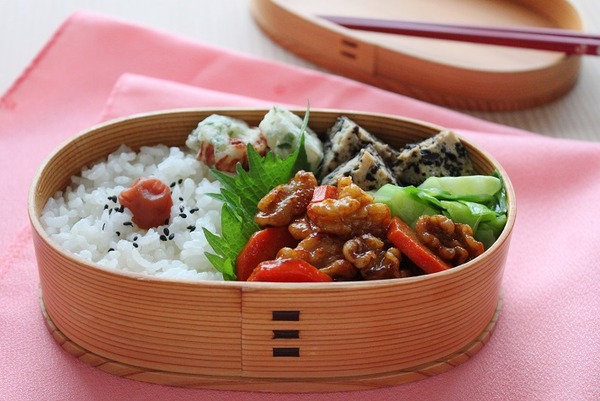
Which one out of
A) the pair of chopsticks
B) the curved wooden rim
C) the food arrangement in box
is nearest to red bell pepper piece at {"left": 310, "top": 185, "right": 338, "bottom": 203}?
the food arrangement in box

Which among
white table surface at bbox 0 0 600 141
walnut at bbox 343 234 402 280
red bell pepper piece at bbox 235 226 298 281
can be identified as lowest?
white table surface at bbox 0 0 600 141

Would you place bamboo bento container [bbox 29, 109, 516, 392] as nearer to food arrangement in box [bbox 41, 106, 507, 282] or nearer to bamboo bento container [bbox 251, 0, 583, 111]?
food arrangement in box [bbox 41, 106, 507, 282]

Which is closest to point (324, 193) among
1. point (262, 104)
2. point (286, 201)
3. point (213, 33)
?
point (286, 201)

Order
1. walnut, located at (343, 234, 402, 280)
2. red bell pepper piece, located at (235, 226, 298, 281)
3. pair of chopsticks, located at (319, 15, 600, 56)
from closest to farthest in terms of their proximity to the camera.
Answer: walnut, located at (343, 234, 402, 280) < red bell pepper piece, located at (235, 226, 298, 281) < pair of chopsticks, located at (319, 15, 600, 56)

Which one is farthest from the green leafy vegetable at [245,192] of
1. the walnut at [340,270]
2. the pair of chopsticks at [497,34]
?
the pair of chopsticks at [497,34]

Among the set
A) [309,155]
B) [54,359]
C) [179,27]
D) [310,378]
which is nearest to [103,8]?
[179,27]

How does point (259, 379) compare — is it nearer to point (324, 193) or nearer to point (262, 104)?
point (324, 193)
